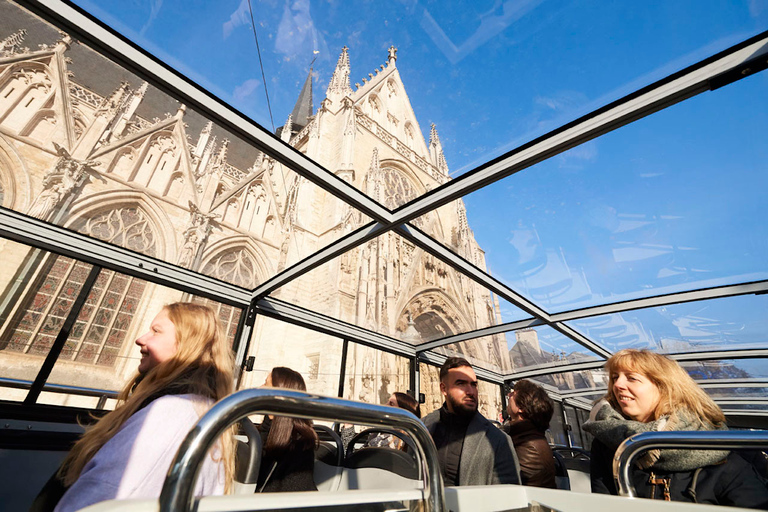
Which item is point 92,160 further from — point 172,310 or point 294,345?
point 172,310

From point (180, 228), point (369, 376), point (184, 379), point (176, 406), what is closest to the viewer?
point (176, 406)

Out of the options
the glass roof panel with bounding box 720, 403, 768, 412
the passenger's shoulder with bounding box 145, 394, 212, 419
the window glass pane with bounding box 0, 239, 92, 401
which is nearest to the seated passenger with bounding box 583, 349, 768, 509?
the passenger's shoulder with bounding box 145, 394, 212, 419

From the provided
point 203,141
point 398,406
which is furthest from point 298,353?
point 203,141

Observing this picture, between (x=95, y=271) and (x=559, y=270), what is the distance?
208 inches

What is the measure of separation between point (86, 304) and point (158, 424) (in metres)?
9.67

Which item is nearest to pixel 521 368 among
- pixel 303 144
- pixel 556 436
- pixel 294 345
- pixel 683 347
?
pixel 683 347

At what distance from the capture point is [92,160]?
8.62 m

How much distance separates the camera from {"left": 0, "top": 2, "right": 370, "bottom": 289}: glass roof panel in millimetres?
7562

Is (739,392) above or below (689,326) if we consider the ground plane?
below

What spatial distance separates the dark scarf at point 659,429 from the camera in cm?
126

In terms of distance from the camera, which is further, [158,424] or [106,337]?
[106,337]

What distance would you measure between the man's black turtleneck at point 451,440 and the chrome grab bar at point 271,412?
1584 mm

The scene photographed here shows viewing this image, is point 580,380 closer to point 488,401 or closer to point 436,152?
point 488,401

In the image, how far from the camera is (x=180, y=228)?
1021 centimetres
